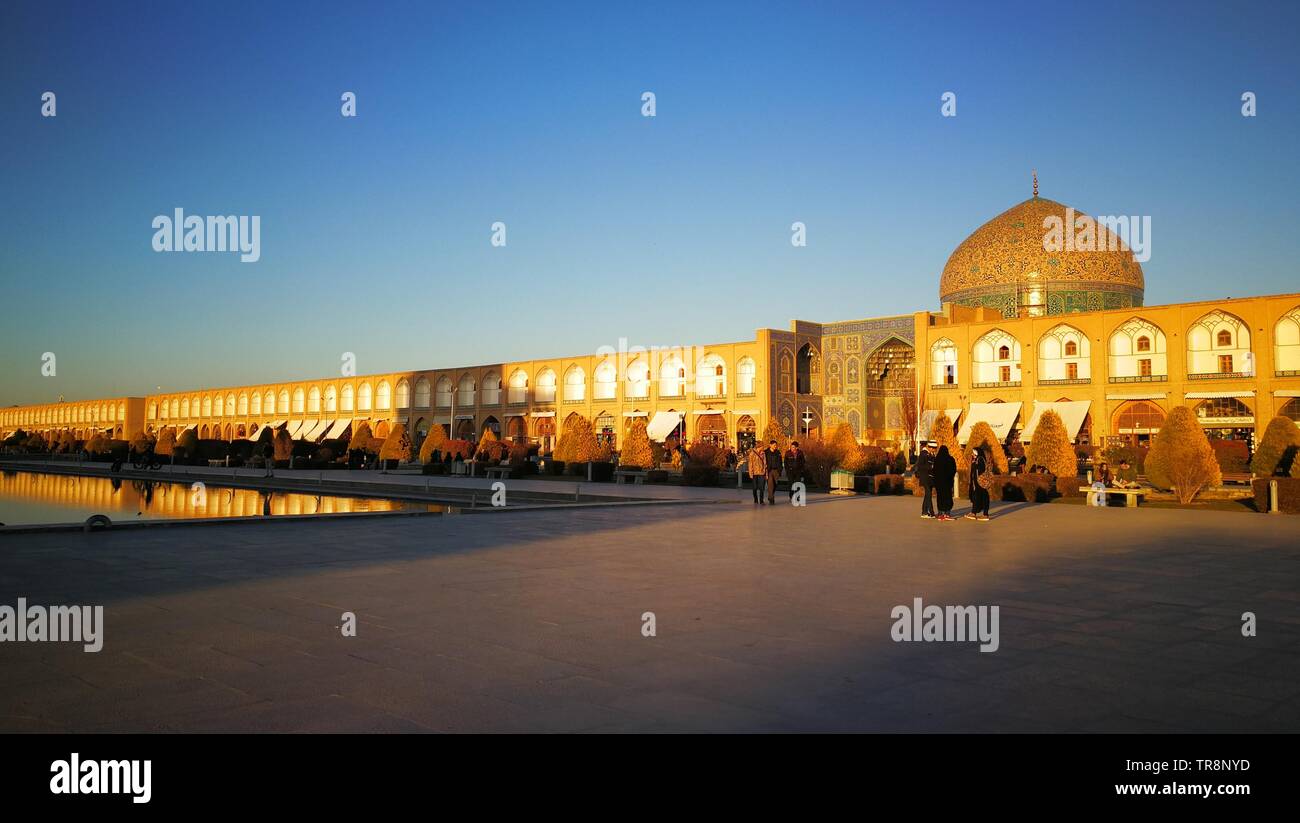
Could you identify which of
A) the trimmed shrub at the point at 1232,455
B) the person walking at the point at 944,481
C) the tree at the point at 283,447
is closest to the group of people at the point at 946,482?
the person walking at the point at 944,481

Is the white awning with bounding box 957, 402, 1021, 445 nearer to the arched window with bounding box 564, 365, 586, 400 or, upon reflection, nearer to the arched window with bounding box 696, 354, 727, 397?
the arched window with bounding box 696, 354, 727, 397

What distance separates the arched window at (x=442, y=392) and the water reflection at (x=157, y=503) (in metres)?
25.9

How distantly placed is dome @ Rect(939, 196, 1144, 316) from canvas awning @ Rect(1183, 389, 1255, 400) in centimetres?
705

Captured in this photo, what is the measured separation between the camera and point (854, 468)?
1947cm

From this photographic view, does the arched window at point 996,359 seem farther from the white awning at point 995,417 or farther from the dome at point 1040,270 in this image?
the dome at point 1040,270

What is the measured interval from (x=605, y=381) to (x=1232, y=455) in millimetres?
26008

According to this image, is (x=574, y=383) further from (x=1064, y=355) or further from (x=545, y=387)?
(x=1064, y=355)

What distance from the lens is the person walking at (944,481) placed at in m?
11.6

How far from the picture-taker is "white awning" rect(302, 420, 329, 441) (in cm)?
5587

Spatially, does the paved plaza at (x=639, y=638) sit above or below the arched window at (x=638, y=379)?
below
